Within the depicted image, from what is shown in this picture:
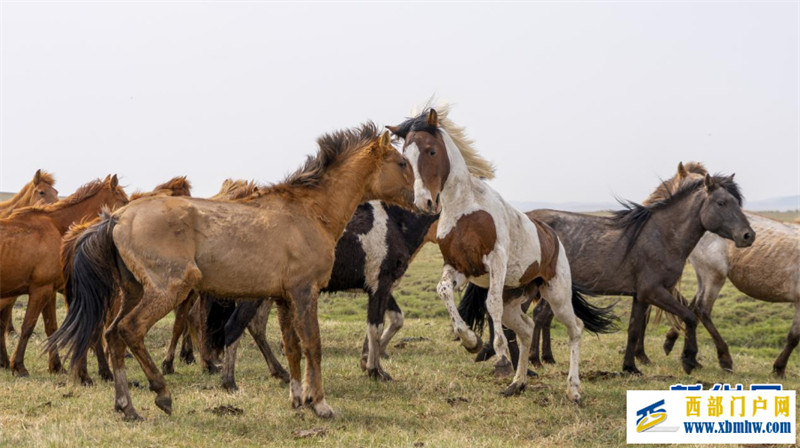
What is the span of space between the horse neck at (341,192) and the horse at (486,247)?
0.49 meters

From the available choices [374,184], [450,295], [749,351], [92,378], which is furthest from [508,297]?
[749,351]

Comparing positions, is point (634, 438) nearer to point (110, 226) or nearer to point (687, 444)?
point (687, 444)

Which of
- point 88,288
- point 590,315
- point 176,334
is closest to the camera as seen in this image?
point 88,288

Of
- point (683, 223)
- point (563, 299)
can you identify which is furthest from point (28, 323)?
point (683, 223)

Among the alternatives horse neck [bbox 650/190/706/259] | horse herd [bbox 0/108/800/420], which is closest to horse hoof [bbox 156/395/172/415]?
horse herd [bbox 0/108/800/420]

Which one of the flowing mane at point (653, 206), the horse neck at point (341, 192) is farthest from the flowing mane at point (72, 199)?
the flowing mane at point (653, 206)

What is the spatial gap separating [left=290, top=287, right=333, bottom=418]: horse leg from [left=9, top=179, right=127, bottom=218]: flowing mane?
443cm

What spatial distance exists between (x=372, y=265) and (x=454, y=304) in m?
2.00

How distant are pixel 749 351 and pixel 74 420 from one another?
11.5m

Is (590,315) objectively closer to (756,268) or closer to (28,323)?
(756,268)

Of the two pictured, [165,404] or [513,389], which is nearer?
[165,404]

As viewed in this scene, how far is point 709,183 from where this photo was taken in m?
9.79

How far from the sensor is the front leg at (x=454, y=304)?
695 centimetres

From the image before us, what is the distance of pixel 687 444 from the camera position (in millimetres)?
6008
